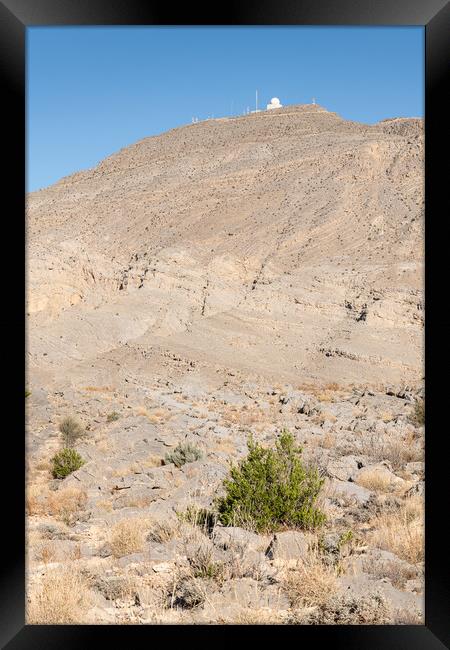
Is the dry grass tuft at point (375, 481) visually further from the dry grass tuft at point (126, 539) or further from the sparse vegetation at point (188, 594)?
the sparse vegetation at point (188, 594)

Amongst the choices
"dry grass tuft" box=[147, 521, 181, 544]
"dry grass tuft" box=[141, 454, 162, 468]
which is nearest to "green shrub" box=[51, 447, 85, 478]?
"dry grass tuft" box=[141, 454, 162, 468]

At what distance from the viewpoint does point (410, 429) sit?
13.1m

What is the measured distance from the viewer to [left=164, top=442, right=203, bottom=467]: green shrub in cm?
983

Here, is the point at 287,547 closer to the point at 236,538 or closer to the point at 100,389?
the point at 236,538

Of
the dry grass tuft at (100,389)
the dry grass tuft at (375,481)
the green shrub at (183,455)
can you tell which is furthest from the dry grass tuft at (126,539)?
the dry grass tuft at (100,389)

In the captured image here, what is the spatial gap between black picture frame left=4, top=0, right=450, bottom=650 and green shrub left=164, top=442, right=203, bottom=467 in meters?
6.93

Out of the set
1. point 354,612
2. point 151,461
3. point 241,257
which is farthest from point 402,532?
point 241,257

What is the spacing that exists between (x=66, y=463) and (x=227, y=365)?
11853 millimetres

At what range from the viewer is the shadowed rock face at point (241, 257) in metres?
22.0

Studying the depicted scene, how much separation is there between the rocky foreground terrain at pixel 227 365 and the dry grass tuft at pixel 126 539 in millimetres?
20

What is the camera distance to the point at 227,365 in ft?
70.9

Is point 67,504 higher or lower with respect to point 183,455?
lower

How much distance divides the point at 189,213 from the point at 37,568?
26.5 metres

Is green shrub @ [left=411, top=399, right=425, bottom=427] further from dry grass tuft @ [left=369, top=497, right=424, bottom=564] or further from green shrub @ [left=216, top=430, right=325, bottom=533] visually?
green shrub @ [left=216, top=430, right=325, bottom=533]
